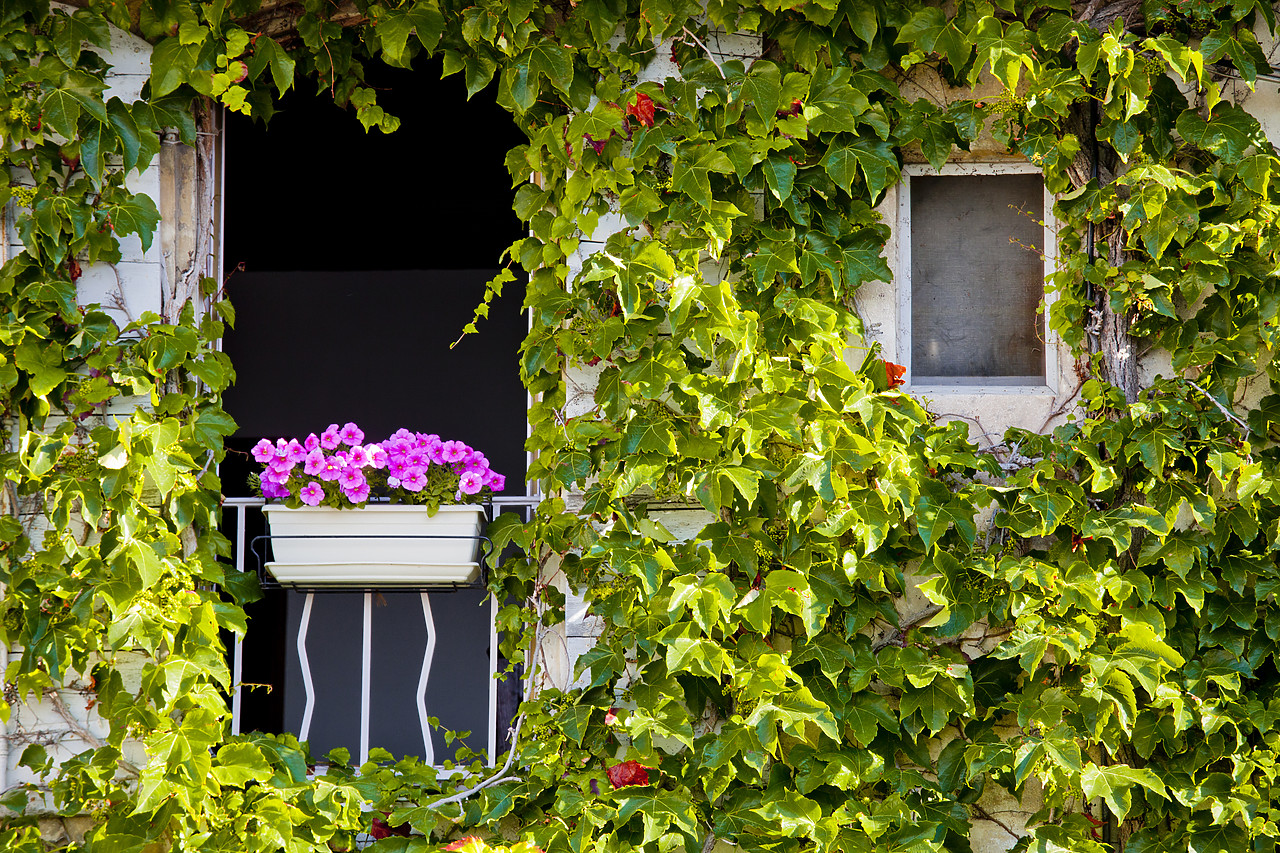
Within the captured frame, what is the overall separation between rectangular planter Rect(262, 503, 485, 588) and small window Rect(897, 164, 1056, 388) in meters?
1.33

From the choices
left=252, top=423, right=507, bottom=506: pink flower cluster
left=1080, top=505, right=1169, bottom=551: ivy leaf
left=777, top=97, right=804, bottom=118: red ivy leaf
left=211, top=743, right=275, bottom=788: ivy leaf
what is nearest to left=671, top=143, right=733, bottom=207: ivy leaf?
left=777, top=97, right=804, bottom=118: red ivy leaf

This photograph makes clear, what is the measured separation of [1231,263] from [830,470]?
1.18m

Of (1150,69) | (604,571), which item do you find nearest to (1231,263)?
(1150,69)

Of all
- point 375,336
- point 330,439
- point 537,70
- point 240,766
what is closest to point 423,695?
point 240,766

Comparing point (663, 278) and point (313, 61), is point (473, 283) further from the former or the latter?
point (663, 278)

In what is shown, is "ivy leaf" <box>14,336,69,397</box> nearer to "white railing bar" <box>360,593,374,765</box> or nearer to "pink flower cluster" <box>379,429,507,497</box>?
"pink flower cluster" <box>379,429,507,497</box>

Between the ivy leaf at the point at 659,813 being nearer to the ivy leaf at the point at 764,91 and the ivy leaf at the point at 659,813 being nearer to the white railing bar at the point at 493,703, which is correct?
the white railing bar at the point at 493,703

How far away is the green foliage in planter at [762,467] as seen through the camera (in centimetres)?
269

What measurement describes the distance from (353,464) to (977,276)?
178 centimetres

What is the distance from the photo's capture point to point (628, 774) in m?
2.74

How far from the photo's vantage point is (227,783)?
266 cm

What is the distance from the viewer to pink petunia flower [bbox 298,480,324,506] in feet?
9.50

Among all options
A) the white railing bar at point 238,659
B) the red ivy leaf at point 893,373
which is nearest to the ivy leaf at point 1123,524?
the red ivy leaf at point 893,373

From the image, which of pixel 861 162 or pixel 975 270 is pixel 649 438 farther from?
pixel 975 270
